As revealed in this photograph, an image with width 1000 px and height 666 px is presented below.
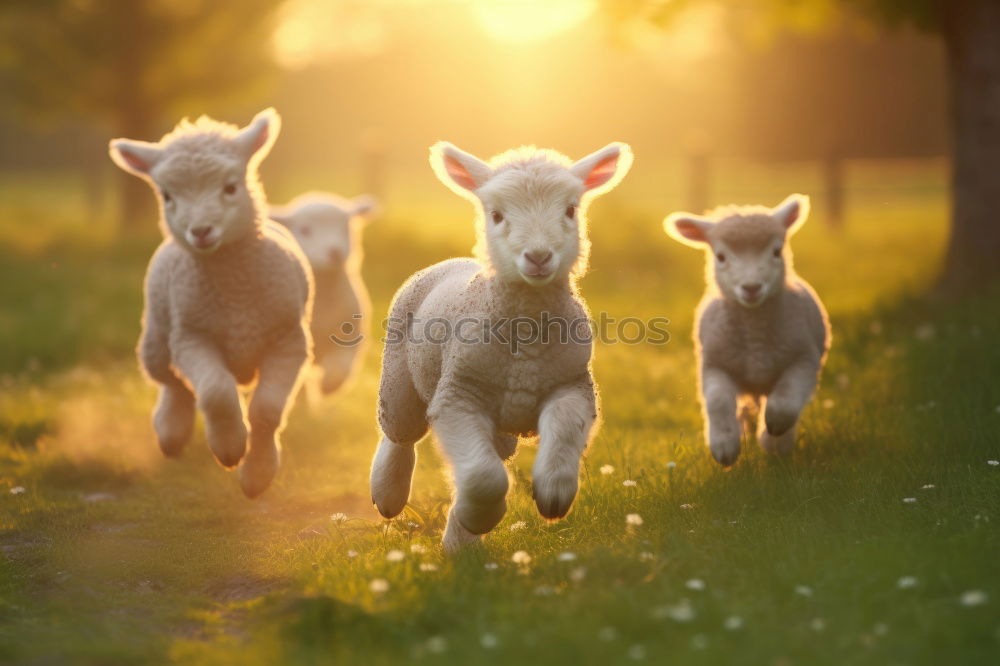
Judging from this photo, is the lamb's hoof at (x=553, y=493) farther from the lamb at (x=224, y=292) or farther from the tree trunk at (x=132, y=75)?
the tree trunk at (x=132, y=75)

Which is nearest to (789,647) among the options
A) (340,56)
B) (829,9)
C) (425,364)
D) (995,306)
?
(425,364)

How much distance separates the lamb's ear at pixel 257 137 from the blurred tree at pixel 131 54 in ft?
44.3

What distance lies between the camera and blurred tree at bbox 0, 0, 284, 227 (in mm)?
18422

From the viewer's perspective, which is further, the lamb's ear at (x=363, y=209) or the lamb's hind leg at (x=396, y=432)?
the lamb's ear at (x=363, y=209)

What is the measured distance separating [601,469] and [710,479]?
2.11ft

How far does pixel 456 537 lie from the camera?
16.8 ft

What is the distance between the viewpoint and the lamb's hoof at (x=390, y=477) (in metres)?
5.51

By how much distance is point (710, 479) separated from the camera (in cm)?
593

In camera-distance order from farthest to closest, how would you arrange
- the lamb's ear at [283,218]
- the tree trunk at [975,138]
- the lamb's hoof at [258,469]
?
1. the tree trunk at [975,138]
2. the lamb's ear at [283,218]
3. the lamb's hoof at [258,469]

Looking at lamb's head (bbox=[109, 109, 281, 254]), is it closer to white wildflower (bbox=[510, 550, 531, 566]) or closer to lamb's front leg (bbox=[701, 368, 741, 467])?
white wildflower (bbox=[510, 550, 531, 566])

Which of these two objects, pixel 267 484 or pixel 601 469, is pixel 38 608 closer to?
pixel 267 484

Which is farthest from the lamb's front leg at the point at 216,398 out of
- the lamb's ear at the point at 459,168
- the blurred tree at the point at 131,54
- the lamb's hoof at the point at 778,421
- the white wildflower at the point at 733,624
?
the blurred tree at the point at 131,54

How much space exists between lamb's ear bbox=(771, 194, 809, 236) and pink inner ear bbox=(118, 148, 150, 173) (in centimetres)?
358

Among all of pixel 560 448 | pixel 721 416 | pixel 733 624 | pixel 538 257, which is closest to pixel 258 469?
pixel 560 448
